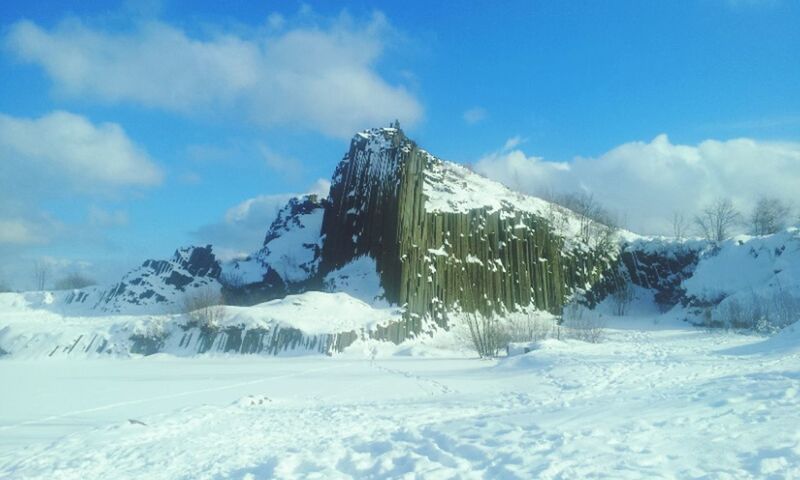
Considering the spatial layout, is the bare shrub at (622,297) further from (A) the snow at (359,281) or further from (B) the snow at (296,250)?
(B) the snow at (296,250)

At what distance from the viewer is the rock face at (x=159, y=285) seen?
38750 millimetres

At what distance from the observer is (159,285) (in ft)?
135

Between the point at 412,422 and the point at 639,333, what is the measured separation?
26073 millimetres

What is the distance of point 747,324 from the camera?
108 ft

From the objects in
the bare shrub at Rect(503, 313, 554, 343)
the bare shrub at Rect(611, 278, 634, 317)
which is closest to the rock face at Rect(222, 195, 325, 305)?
the bare shrub at Rect(503, 313, 554, 343)

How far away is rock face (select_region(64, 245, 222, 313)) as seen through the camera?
3875 cm

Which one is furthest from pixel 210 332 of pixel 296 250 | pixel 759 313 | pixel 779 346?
pixel 759 313

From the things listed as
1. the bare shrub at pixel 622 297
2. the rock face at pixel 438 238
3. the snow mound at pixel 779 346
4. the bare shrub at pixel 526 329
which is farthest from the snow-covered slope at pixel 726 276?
the snow mound at pixel 779 346

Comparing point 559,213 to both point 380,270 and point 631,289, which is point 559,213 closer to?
point 631,289

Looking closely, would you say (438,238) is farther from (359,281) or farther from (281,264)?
(281,264)

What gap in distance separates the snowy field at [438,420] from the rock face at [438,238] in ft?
41.7

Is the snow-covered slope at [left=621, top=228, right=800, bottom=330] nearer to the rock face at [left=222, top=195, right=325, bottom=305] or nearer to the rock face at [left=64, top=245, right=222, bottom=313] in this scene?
the rock face at [left=222, top=195, right=325, bottom=305]

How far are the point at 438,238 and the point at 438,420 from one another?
2575cm

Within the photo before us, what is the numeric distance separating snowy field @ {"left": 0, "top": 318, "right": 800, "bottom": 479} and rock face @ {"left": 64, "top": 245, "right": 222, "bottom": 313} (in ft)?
55.5
